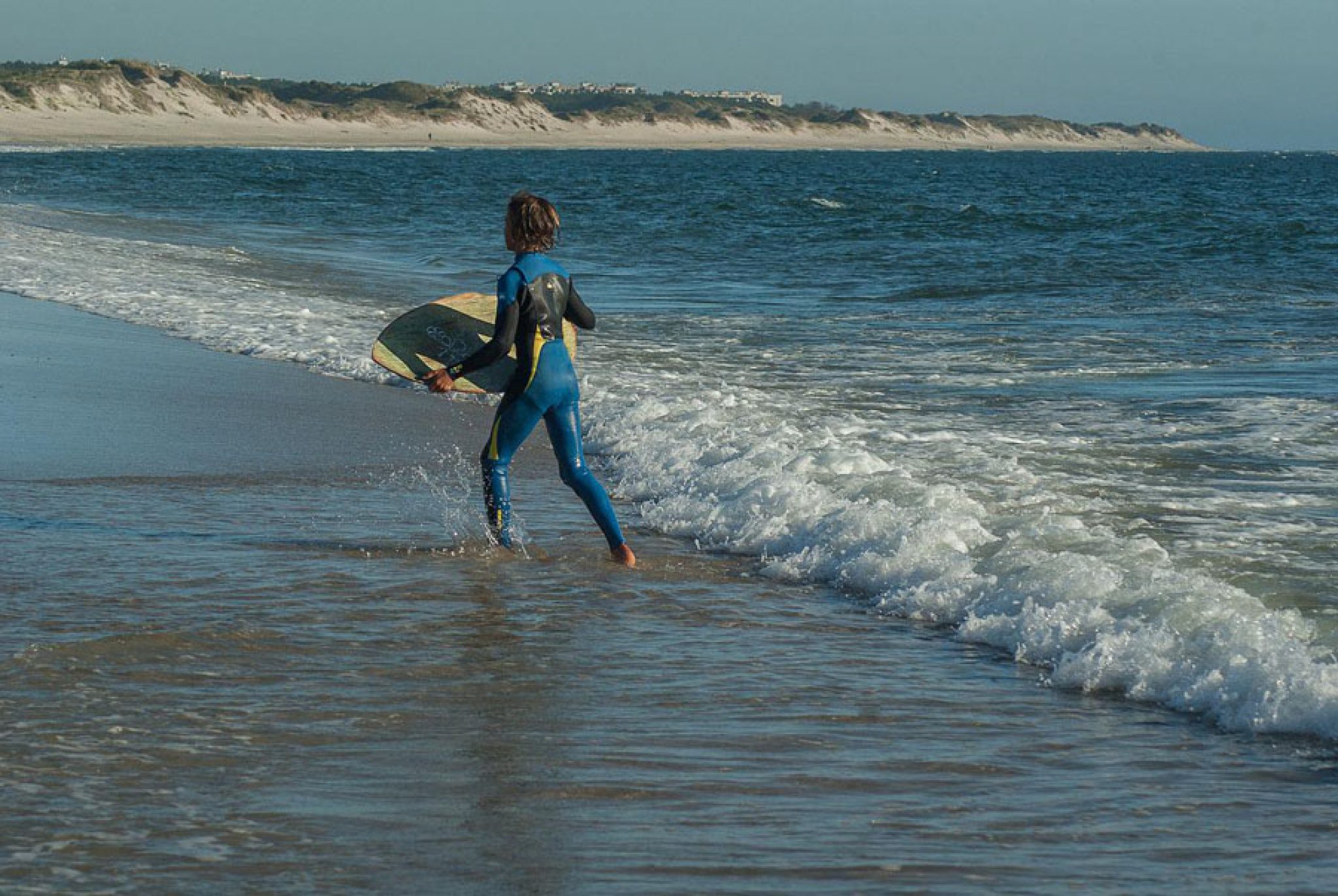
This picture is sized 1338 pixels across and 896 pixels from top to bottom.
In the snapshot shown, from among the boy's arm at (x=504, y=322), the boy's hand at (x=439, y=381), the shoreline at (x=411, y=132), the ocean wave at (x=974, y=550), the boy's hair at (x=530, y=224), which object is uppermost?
the shoreline at (x=411, y=132)

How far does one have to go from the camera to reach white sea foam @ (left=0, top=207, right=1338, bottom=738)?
5371 mm

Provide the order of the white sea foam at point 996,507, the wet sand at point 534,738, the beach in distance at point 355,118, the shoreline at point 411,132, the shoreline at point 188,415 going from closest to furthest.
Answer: the wet sand at point 534,738 → the white sea foam at point 996,507 → the shoreline at point 188,415 → the shoreline at point 411,132 → the beach in distance at point 355,118

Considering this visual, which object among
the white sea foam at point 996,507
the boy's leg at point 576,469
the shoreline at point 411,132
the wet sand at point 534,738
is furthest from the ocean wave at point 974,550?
the shoreline at point 411,132

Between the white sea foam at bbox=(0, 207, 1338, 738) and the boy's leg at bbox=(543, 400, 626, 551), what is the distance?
754 millimetres

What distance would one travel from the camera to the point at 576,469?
688 centimetres

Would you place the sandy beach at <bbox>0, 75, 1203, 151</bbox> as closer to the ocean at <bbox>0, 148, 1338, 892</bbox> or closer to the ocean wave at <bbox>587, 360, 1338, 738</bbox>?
the ocean at <bbox>0, 148, 1338, 892</bbox>

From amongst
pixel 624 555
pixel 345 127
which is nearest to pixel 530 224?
pixel 624 555

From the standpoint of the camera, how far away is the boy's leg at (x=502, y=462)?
6.92 m

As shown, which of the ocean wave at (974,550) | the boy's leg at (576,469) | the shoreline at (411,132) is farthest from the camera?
the shoreline at (411,132)

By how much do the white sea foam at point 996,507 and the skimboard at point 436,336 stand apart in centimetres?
126

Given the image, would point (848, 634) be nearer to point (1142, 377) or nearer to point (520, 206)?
point (520, 206)

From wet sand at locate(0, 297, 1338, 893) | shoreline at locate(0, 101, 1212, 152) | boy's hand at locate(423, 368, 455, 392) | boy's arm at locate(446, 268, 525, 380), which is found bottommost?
wet sand at locate(0, 297, 1338, 893)

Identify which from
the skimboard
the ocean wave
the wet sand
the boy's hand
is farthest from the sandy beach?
the wet sand

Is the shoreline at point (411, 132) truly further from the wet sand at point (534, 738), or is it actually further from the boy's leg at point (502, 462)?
the wet sand at point (534, 738)
